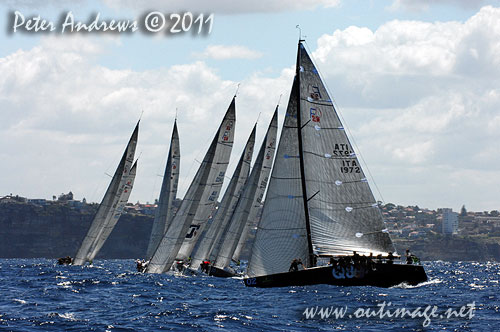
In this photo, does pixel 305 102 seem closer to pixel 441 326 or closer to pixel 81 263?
pixel 441 326

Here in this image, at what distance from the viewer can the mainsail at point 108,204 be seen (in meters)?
67.4

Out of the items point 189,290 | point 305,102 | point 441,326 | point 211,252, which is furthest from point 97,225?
point 441,326

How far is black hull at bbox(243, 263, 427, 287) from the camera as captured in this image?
34.1 metres

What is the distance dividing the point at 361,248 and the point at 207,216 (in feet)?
67.4

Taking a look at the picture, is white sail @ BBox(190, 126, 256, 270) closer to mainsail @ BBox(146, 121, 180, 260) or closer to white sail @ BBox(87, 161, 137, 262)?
mainsail @ BBox(146, 121, 180, 260)

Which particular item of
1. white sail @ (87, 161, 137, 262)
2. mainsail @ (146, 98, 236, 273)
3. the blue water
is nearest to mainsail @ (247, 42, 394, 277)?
the blue water

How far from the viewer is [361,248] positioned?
36.0 m

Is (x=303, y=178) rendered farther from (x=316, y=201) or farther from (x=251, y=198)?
(x=251, y=198)

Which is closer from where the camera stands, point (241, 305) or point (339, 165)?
point (241, 305)

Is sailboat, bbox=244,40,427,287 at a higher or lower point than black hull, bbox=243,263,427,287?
higher

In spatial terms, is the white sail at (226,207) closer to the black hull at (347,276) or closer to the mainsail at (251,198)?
the mainsail at (251,198)

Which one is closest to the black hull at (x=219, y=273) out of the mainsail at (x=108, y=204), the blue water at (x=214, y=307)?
the blue water at (x=214, y=307)

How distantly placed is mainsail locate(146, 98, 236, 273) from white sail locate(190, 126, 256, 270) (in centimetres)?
218

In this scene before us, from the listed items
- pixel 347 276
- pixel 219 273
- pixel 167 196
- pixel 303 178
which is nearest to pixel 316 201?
pixel 303 178
